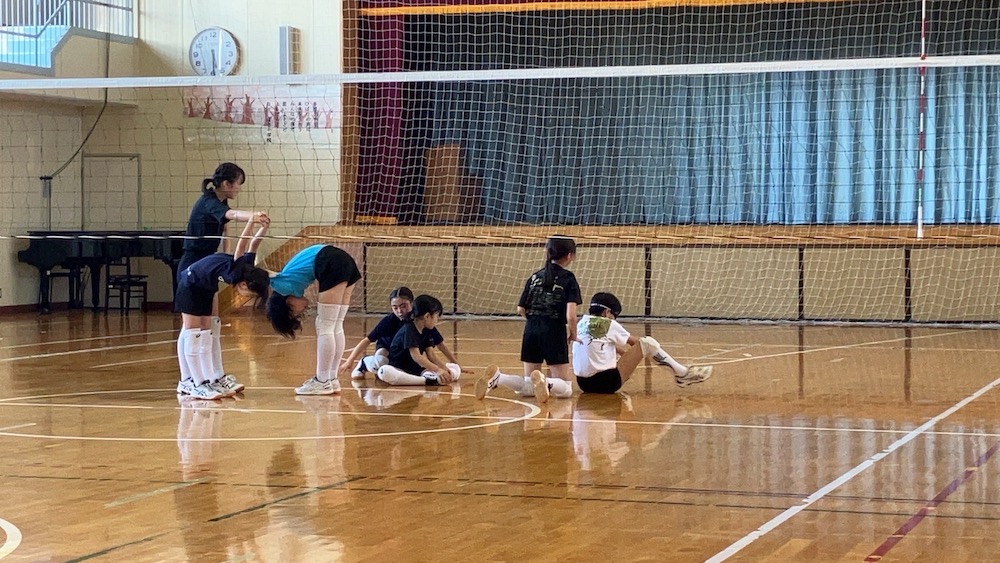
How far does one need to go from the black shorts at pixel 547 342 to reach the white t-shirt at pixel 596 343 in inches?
5.1

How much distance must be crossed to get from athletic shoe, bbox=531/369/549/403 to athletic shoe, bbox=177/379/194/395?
7.32 feet

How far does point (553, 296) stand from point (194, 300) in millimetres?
2289

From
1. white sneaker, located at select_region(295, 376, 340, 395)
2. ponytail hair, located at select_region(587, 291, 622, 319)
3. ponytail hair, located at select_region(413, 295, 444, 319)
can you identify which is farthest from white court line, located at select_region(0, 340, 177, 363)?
ponytail hair, located at select_region(587, 291, 622, 319)

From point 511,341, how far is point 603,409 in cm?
526

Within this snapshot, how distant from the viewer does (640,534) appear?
481 centimetres

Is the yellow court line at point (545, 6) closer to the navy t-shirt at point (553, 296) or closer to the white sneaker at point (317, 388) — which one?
the navy t-shirt at point (553, 296)

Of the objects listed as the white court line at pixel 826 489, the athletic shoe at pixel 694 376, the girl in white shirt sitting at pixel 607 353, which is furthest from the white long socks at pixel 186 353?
the white court line at pixel 826 489

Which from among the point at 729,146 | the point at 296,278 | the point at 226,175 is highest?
the point at 729,146

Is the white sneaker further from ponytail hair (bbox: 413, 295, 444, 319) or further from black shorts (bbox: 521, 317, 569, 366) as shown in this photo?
black shorts (bbox: 521, 317, 569, 366)

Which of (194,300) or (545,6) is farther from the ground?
(545,6)

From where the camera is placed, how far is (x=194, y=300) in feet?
28.1

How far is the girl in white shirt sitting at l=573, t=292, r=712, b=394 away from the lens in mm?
8961

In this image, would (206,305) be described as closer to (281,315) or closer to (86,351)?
(281,315)

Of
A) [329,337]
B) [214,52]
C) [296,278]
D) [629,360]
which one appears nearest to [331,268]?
[296,278]
